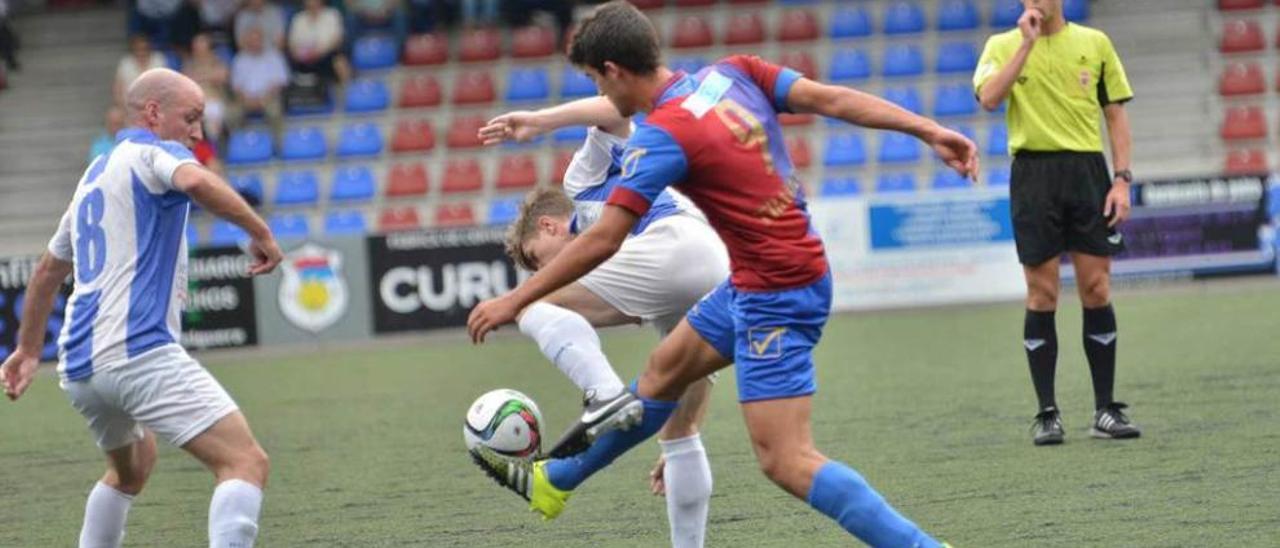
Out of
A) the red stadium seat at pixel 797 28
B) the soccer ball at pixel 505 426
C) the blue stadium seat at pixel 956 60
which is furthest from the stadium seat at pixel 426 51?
the soccer ball at pixel 505 426

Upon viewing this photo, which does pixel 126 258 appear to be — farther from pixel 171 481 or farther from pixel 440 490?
pixel 171 481

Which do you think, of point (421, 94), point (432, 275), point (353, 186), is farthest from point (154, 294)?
point (421, 94)

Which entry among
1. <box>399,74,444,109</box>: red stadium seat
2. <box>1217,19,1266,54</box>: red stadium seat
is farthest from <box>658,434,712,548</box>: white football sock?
<box>1217,19,1266,54</box>: red stadium seat

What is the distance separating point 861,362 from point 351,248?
5.69 metres

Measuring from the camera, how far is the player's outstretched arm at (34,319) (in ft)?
20.0

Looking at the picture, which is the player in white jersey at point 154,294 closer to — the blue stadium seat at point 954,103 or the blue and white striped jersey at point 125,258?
the blue and white striped jersey at point 125,258

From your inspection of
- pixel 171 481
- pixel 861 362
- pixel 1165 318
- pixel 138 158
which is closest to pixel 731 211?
pixel 138 158

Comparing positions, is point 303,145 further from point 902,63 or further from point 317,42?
point 902,63

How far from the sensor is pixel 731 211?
5.57 meters

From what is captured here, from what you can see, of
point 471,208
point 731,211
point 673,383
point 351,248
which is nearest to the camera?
point 731,211

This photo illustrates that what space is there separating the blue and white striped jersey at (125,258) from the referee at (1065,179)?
4.20 m

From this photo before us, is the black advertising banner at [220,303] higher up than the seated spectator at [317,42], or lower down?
lower down

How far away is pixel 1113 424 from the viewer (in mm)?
8969

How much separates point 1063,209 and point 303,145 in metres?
14.1
